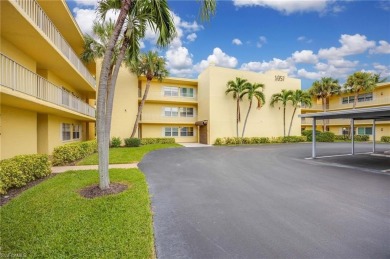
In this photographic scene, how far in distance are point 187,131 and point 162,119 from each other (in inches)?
180

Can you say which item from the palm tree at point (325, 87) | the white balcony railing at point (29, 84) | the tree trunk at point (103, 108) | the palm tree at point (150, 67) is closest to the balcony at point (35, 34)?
the white balcony railing at point (29, 84)

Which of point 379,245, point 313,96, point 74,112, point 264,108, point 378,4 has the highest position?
point 378,4

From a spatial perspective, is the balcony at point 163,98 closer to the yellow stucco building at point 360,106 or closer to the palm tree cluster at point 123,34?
Answer: the palm tree cluster at point 123,34

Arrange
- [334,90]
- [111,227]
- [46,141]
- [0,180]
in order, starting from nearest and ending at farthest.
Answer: [111,227]
[0,180]
[46,141]
[334,90]

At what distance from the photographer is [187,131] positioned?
30016 mm

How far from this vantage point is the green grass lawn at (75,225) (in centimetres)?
333

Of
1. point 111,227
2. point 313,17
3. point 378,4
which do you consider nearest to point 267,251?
point 111,227

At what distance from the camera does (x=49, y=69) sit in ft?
42.5

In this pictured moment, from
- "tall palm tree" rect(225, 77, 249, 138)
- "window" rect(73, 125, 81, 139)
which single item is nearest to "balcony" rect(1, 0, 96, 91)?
"window" rect(73, 125, 81, 139)

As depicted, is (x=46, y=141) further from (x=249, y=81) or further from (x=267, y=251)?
(x=249, y=81)

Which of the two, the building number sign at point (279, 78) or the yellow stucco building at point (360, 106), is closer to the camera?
the building number sign at point (279, 78)

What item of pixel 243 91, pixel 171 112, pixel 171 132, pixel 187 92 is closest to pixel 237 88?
pixel 243 91

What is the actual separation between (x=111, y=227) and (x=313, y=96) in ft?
133

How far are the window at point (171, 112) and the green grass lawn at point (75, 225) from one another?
22.2 metres
